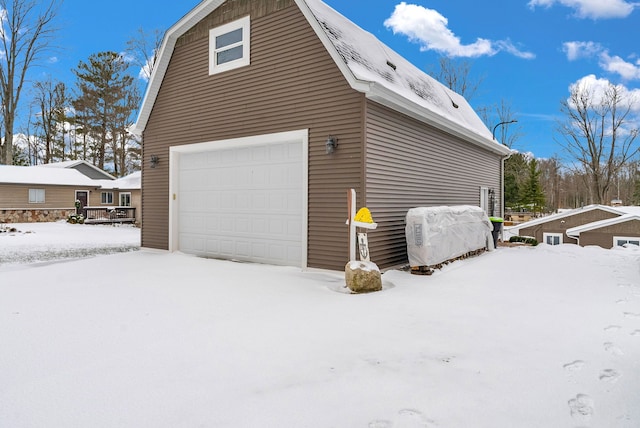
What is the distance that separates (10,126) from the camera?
76.8 feet

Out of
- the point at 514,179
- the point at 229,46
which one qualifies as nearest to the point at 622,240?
the point at 514,179

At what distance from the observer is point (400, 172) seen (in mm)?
7199

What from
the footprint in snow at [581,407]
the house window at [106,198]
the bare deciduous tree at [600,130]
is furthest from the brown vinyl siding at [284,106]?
the bare deciduous tree at [600,130]

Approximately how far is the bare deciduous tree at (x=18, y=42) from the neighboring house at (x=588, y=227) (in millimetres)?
29497

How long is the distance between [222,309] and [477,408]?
2.91 metres

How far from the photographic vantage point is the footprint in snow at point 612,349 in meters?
3.07

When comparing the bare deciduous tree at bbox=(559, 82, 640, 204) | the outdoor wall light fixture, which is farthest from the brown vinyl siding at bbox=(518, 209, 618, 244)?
the outdoor wall light fixture

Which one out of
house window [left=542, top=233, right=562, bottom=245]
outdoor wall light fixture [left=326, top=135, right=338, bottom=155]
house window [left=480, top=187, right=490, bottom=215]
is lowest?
house window [left=542, top=233, right=562, bottom=245]

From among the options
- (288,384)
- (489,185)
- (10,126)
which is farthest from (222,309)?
(10,126)

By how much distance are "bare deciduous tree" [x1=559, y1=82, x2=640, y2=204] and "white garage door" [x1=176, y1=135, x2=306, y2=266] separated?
26807 mm

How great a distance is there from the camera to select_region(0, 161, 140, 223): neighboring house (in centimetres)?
2064

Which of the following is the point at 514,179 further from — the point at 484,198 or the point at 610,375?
the point at 610,375

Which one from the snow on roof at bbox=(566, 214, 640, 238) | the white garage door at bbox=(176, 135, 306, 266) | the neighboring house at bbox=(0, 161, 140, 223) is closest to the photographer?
the white garage door at bbox=(176, 135, 306, 266)

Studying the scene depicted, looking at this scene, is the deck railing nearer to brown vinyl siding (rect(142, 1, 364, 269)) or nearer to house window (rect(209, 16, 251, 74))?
brown vinyl siding (rect(142, 1, 364, 269))
